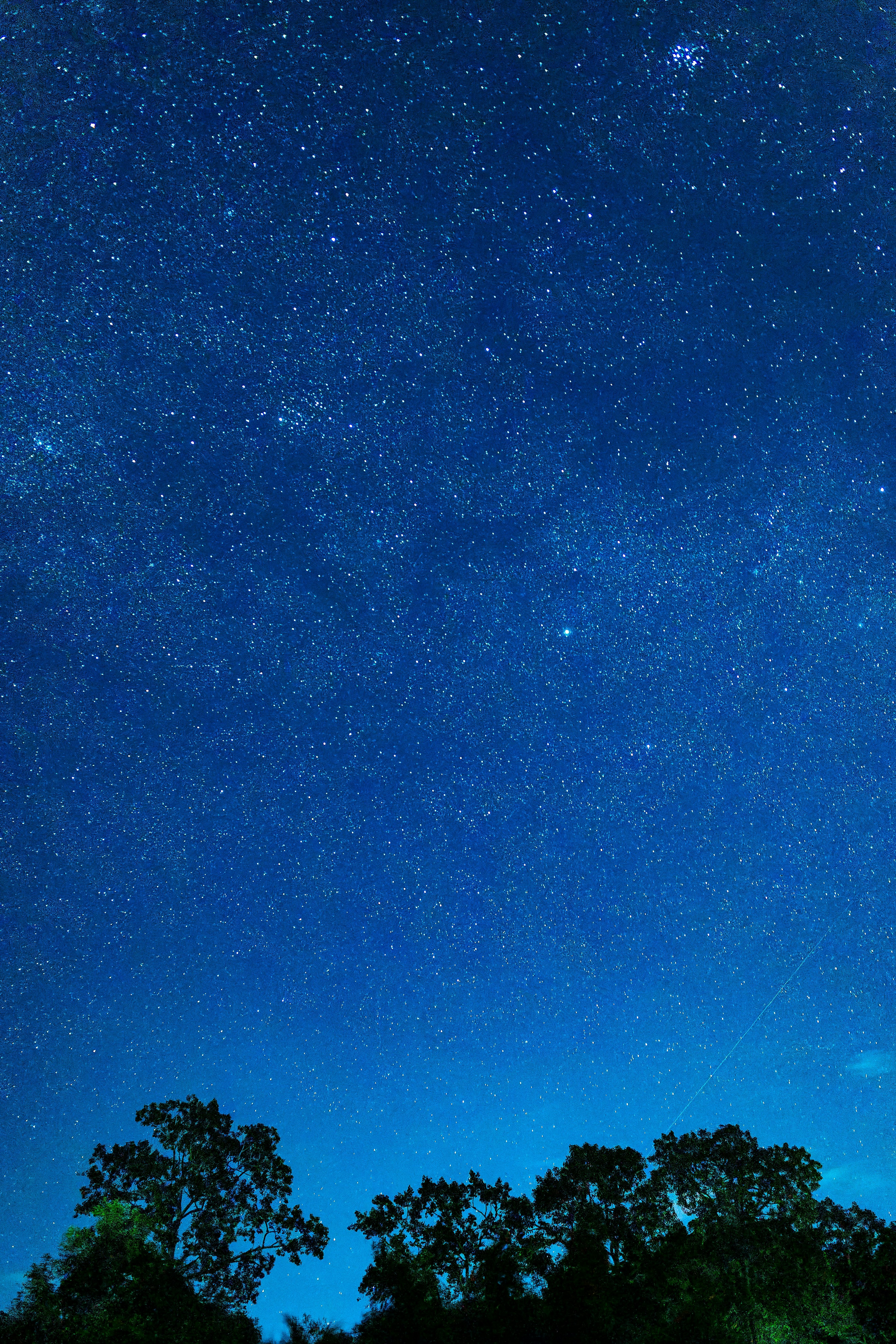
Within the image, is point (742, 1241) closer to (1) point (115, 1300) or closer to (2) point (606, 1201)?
(2) point (606, 1201)

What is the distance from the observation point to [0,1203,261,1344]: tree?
89.7ft

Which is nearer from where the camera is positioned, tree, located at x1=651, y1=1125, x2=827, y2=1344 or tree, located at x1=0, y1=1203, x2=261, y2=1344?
tree, located at x1=0, y1=1203, x2=261, y2=1344

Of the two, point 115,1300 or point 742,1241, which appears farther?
point 742,1241

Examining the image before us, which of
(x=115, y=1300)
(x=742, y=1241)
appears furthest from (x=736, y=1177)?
(x=115, y=1300)

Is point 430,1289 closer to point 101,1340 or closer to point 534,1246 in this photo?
point 534,1246

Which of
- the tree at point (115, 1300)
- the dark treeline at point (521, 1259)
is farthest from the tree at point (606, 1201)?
the tree at point (115, 1300)

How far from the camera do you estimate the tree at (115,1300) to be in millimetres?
27344

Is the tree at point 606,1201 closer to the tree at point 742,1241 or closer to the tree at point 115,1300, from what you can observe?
the tree at point 742,1241

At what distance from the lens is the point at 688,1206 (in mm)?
39312

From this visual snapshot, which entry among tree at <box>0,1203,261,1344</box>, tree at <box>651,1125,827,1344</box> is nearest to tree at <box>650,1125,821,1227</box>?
tree at <box>651,1125,827,1344</box>

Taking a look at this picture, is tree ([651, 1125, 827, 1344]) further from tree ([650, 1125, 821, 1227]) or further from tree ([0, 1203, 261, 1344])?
tree ([0, 1203, 261, 1344])

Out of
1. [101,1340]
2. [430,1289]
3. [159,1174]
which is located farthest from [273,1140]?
[430,1289]

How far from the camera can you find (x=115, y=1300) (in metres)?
28.2

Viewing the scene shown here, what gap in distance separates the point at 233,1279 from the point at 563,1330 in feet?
44.2
